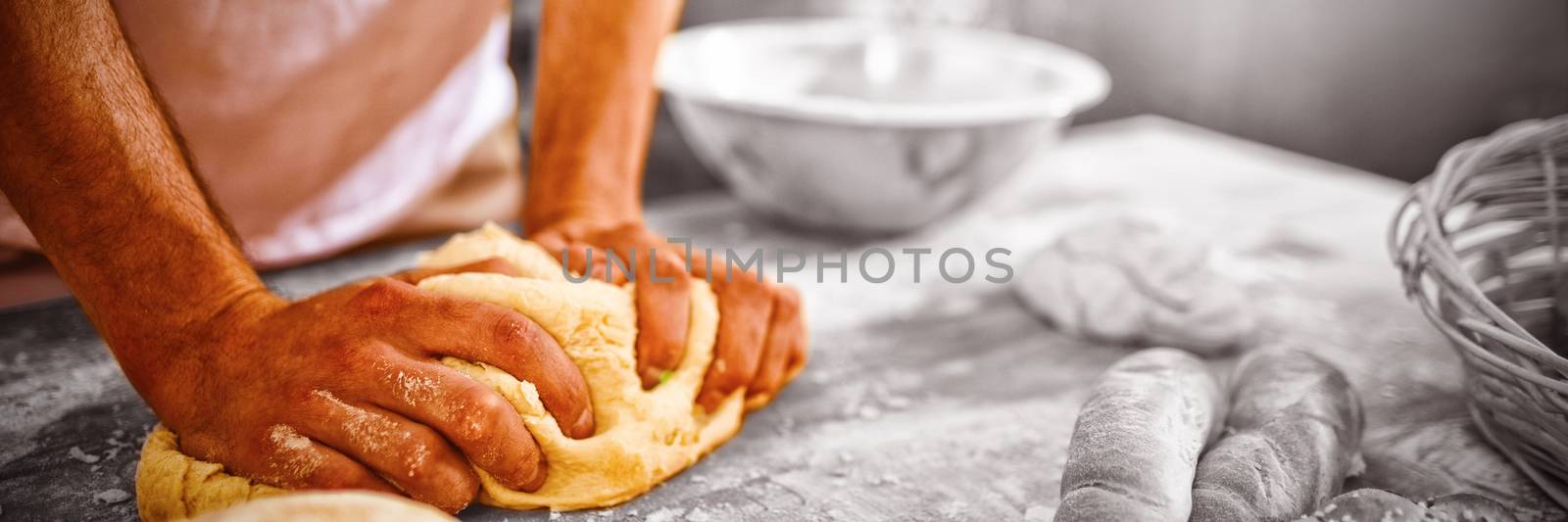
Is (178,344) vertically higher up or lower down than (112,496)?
higher up

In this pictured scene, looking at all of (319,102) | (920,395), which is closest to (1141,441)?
(920,395)

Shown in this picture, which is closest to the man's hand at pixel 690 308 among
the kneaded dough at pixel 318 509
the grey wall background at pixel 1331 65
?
the kneaded dough at pixel 318 509

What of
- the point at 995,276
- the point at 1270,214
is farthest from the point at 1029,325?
the point at 1270,214

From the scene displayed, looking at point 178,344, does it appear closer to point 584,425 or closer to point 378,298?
point 378,298

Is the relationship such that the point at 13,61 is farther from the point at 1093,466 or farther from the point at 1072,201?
the point at 1072,201

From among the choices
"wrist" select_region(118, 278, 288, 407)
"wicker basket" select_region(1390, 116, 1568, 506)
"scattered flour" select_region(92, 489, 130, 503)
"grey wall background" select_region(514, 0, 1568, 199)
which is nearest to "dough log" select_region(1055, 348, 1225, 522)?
"wicker basket" select_region(1390, 116, 1568, 506)

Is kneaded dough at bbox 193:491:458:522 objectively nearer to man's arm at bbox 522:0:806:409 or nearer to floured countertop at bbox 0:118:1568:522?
floured countertop at bbox 0:118:1568:522

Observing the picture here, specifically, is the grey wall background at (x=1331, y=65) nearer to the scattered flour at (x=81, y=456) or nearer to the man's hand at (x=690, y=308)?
the man's hand at (x=690, y=308)
